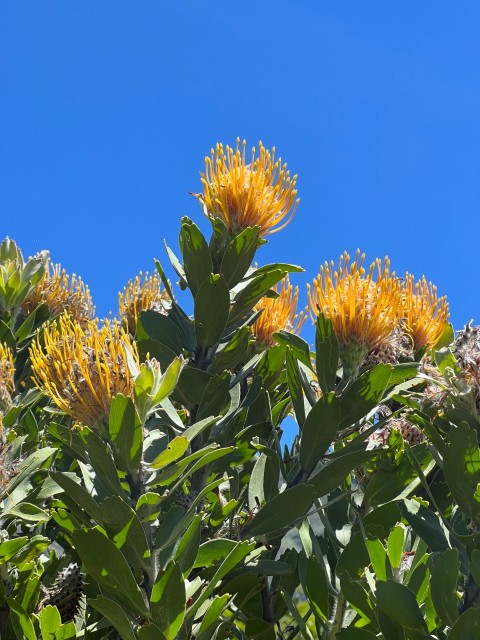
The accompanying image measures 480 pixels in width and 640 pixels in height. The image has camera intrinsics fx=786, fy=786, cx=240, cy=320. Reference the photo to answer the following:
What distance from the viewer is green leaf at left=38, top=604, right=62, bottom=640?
74.5 inches

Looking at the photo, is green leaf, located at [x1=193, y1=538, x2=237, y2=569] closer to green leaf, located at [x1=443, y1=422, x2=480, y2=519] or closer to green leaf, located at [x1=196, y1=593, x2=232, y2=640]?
green leaf, located at [x1=196, y1=593, x2=232, y2=640]

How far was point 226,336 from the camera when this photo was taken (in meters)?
2.48

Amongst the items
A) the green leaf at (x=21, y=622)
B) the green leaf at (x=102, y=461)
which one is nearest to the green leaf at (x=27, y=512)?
the green leaf at (x=21, y=622)

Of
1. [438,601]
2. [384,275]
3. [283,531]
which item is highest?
[384,275]

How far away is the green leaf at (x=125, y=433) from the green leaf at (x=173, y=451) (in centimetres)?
5

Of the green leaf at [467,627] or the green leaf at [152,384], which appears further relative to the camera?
the green leaf at [152,384]

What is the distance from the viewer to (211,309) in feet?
7.47

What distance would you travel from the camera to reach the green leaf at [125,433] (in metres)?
1.73

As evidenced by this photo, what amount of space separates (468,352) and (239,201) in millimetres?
900

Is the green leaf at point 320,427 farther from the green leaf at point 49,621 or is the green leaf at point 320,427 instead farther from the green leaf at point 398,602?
the green leaf at point 49,621

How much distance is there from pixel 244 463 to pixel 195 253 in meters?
0.65

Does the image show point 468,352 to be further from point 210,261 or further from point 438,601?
point 210,261

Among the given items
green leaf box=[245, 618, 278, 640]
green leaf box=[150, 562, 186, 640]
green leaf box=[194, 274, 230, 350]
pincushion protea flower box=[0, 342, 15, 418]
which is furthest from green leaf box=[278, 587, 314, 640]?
pincushion protea flower box=[0, 342, 15, 418]

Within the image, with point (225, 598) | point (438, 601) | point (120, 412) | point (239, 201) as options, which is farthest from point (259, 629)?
point (239, 201)
